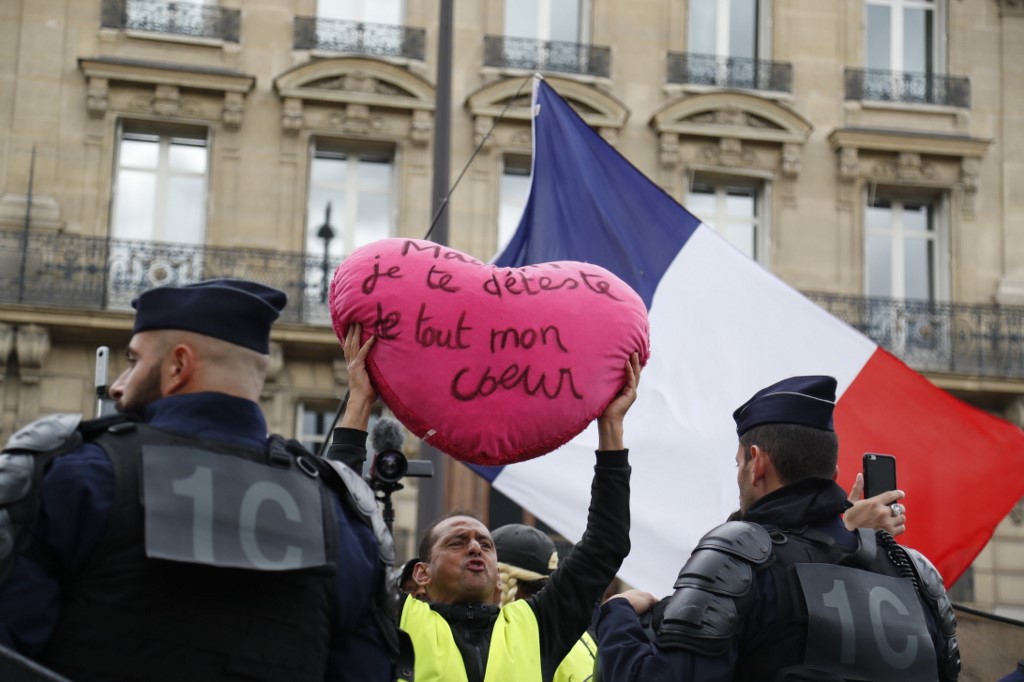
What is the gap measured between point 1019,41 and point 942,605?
17.2 m

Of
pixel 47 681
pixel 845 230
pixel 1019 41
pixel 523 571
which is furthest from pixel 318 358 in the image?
pixel 47 681

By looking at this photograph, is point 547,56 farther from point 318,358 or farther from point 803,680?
point 803,680

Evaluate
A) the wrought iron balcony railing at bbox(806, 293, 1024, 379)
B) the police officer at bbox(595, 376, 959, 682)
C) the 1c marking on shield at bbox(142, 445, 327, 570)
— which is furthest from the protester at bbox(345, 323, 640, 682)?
the wrought iron balcony railing at bbox(806, 293, 1024, 379)

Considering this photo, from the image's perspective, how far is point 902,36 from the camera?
19.4 metres

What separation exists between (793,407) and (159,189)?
575 inches

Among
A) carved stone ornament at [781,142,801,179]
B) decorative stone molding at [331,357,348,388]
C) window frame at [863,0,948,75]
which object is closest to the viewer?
decorative stone molding at [331,357,348,388]

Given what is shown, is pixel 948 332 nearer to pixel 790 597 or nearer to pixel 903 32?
pixel 903 32

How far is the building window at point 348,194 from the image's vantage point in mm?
17703

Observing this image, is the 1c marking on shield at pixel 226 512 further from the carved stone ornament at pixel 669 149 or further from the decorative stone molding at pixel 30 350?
the carved stone ornament at pixel 669 149

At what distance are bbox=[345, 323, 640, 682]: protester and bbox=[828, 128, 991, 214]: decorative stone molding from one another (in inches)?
583

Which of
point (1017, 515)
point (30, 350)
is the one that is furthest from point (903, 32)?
point (30, 350)

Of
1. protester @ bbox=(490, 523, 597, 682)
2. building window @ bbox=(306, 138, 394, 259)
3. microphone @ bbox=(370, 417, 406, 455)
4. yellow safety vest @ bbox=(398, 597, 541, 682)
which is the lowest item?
yellow safety vest @ bbox=(398, 597, 541, 682)

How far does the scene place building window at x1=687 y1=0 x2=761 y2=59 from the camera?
18.9 m

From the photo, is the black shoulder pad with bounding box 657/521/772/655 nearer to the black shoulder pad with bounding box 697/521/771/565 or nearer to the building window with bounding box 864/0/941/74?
the black shoulder pad with bounding box 697/521/771/565
